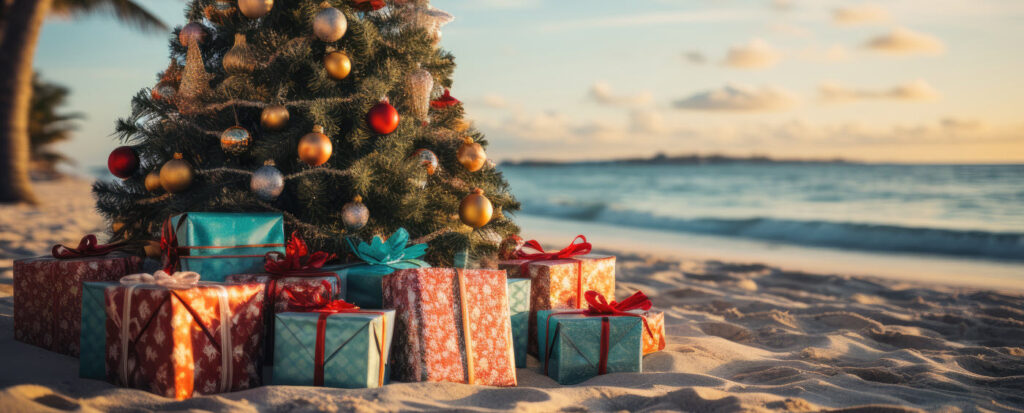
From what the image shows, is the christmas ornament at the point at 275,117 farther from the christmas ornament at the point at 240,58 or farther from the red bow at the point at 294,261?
the red bow at the point at 294,261

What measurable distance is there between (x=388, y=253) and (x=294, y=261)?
1.26 ft

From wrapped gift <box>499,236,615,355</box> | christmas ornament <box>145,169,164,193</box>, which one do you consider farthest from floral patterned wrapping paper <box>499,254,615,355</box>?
christmas ornament <box>145,169,164,193</box>

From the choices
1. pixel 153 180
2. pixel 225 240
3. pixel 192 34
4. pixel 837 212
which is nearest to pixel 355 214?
pixel 225 240

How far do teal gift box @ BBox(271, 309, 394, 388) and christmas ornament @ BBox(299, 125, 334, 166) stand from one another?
74cm

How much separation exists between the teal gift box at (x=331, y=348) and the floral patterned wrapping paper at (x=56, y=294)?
1.03m

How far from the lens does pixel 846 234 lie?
10062 millimetres

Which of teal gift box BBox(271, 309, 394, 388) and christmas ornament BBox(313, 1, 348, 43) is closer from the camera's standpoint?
teal gift box BBox(271, 309, 394, 388)

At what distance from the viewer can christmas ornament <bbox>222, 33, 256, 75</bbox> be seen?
285cm

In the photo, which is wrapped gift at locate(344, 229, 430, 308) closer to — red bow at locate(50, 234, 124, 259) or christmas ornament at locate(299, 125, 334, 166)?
christmas ornament at locate(299, 125, 334, 166)

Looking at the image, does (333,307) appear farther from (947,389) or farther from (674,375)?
(947,389)

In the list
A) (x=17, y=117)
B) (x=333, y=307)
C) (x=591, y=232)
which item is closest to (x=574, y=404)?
(x=333, y=307)

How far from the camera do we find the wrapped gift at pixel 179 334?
2162mm

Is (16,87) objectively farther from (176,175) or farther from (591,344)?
(591,344)

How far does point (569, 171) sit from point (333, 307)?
41.0 m
